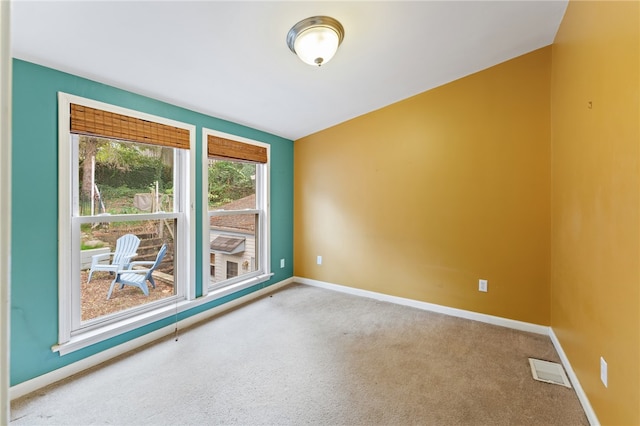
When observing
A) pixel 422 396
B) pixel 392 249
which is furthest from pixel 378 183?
pixel 422 396

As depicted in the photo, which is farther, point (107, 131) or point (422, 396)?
point (107, 131)

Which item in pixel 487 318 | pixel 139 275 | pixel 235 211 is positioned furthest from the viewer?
pixel 235 211

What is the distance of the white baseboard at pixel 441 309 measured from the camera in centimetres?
271

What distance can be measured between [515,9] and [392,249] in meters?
2.43

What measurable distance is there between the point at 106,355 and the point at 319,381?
65.5 inches

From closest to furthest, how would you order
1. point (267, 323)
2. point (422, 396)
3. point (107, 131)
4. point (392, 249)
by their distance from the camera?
point (422, 396) < point (107, 131) < point (267, 323) < point (392, 249)

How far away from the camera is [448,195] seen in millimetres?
3092

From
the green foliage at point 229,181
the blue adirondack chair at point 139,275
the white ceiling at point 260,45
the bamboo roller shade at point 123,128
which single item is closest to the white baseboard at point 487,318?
the green foliage at point 229,181

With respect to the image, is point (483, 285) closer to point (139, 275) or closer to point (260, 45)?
point (260, 45)

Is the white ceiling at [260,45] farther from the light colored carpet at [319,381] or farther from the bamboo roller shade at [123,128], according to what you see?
the light colored carpet at [319,381]

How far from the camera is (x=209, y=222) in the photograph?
3.02 meters

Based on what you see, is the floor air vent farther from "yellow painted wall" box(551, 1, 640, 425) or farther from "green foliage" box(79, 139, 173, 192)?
"green foliage" box(79, 139, 173, 192)

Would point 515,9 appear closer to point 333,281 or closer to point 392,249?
point 392,249

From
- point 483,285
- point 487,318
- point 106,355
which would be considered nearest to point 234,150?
point 106,355
